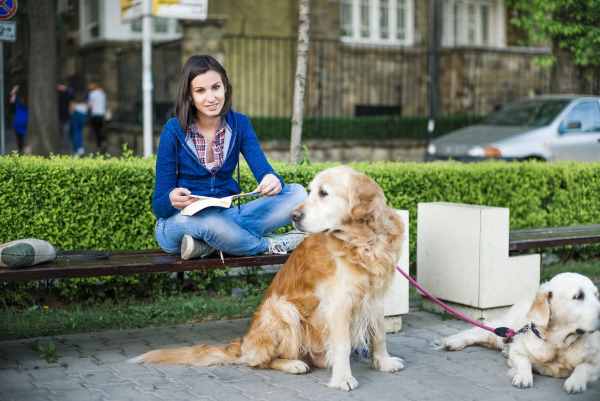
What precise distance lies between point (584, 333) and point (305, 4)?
5909mm

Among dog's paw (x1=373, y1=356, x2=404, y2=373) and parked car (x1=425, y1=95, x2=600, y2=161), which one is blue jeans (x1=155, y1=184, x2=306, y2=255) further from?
parked car (x1=425, y1=95, x2=600, y2=161)

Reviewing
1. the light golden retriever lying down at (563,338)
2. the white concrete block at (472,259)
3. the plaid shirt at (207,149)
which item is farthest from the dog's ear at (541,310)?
the plaid shirt at (207,149)

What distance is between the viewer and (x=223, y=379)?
497 cm

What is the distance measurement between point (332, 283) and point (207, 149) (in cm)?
138

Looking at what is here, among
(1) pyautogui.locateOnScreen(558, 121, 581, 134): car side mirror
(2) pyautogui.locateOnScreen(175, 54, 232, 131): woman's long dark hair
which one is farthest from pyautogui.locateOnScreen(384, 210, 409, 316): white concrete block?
(1) pyautogui.locateOnScreen(558, 121, 581, 134): car side mirror

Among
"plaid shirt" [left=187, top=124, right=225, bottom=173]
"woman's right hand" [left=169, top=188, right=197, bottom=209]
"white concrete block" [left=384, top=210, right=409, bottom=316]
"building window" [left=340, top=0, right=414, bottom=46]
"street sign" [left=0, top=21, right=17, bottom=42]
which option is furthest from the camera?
"building window" [left=340, top=0, right=414, bottom=46]

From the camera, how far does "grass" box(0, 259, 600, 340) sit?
616 cm

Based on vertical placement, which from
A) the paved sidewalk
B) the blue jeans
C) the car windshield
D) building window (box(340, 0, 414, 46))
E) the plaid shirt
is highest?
building window (box(340, 0, 414, 46))

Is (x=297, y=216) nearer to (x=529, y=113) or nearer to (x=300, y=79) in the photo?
(x=300, y=79)

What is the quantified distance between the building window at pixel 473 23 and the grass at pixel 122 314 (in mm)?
17815

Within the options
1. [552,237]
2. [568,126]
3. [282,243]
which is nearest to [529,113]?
[568,126]

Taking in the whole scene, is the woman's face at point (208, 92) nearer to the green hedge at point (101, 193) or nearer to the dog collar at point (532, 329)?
the green hedge at point (101, 193)

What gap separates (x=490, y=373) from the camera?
5.20 m

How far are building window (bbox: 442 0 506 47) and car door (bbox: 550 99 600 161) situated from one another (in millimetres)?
9399
